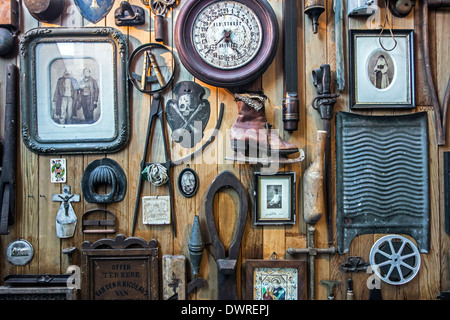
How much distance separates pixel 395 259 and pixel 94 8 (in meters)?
1.97

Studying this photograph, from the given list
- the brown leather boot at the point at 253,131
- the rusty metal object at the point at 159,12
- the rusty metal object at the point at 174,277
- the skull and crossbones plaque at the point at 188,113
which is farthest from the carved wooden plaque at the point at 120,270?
the rusty metal object at the point at 159,12

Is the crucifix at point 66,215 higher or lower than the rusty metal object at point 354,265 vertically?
higher

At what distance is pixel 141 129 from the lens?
1503mm

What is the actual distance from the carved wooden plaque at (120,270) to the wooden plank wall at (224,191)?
55 mm

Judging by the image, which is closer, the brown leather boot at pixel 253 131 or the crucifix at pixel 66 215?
the brown leather boot at pixel 253 131

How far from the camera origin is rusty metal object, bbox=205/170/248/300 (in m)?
1.45

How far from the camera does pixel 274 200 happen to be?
4.88 feet

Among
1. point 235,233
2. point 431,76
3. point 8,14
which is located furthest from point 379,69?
point 8,14

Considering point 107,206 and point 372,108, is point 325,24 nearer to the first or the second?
point 372,108

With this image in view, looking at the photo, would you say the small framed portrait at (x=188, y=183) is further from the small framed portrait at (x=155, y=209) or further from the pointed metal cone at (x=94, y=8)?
the pointed metal cone at (x=94, y=8)

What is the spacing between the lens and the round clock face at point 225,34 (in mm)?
1426
